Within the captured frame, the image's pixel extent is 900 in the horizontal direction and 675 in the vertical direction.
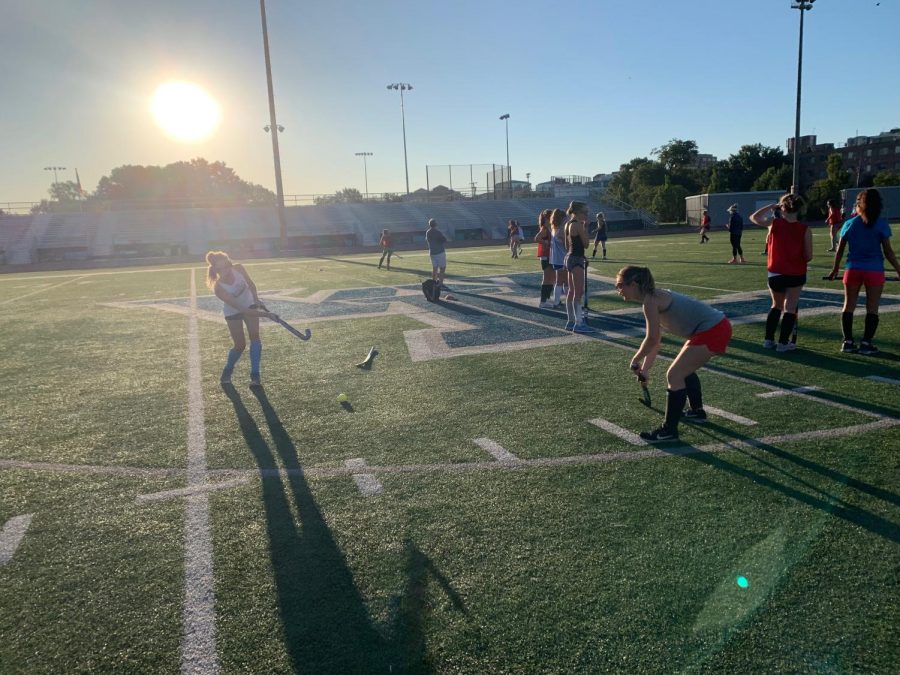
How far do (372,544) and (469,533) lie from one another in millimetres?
604

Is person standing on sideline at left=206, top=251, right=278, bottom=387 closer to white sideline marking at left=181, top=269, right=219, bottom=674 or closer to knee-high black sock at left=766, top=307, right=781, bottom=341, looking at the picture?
white sideline marking at left=181, top=269, right=219, bottom=674

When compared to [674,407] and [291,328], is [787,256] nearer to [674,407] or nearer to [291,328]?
[674,407]

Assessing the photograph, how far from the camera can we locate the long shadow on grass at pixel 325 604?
107 inches

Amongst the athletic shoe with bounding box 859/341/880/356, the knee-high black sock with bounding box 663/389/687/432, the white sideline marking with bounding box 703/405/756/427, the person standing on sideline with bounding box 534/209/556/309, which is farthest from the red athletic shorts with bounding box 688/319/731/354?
the person standing on sideline with bounding box 534/209/556/309

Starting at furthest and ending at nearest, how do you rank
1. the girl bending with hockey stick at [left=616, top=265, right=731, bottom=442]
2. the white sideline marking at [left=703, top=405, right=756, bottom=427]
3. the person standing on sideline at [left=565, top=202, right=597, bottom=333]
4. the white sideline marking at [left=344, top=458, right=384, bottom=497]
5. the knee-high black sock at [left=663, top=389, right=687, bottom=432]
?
the person standing on sideline at [left=565, top=202, right=597, bottom=333] < the white sideline marking at [left=703, top=405, right=756, bottom=427] < the knee-high black sock at [left=663, top=389, right=687, bottom=432] < the girl bending with hockey stick at [left=616, top=265, right=731, bottom=442] < the white sideline marking at [left=344, top=458, right=384, bottom=497]

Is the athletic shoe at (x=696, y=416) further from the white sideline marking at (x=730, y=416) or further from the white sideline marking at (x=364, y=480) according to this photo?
the white sideline marking at (x=364, y=480)

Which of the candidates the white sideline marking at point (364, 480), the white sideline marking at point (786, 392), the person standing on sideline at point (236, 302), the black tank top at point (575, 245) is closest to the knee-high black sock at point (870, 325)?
the white sideline marking at point (786, 392)

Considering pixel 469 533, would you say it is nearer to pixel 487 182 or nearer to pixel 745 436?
pixel 745 436

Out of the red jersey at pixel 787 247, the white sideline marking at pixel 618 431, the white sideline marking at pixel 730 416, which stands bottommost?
the white sideline marking at pixel 618 431

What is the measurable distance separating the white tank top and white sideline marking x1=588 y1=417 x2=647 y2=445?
4500 mm

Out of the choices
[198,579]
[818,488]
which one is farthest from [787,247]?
[198,579]

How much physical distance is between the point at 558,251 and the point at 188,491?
8517 millimetres

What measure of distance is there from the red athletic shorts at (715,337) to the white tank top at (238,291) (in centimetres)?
527

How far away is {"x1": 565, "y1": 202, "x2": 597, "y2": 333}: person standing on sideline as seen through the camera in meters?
9.59
